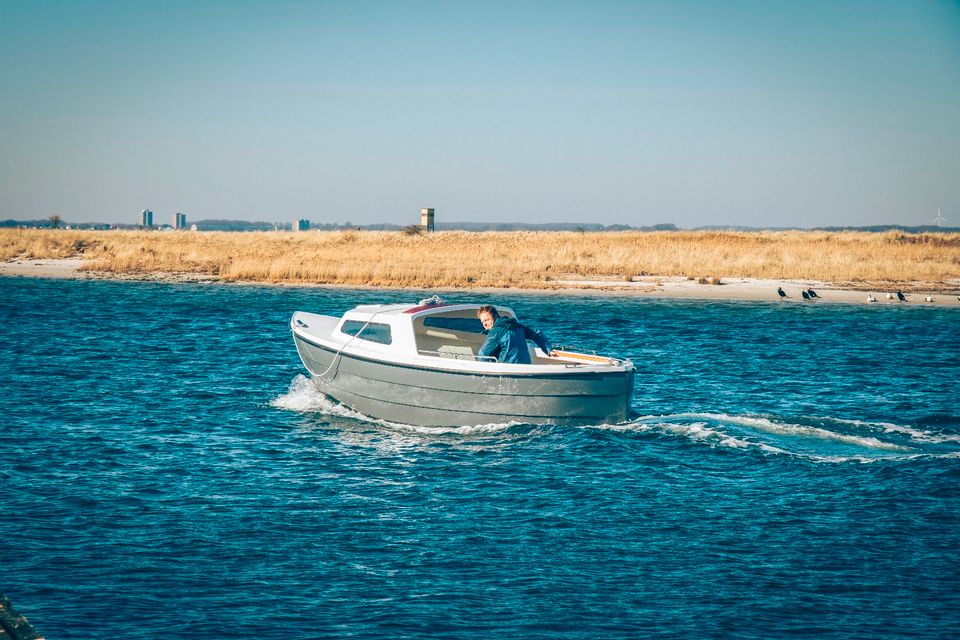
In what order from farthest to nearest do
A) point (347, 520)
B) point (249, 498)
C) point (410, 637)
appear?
point (249, 498) < point (347, 520) < point (410, 637)

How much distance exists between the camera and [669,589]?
1066 centimetres

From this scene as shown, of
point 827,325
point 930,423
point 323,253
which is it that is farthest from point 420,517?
point 323,253

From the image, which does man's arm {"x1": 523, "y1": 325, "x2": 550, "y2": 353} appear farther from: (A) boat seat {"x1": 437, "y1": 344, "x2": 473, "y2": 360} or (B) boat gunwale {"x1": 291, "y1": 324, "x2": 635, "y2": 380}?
(A) boat seat {"x1": 437, "y1": 344, "x2": 473, "y2": 360}

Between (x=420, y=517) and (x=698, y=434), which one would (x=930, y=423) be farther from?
(x=420, y=517)

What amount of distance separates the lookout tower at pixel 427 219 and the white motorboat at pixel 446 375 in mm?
73078

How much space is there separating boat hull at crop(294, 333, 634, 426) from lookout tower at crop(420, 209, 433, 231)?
7493cm

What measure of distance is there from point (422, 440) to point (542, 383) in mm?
2352

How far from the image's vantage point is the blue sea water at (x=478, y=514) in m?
9.99

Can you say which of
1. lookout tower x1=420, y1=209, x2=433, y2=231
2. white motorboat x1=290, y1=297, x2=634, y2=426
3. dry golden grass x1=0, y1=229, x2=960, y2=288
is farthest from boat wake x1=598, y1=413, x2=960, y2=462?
lookout tower x1=420, y1=209, x2=433, y2=231

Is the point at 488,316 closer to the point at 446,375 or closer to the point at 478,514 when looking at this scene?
the point at 446,375

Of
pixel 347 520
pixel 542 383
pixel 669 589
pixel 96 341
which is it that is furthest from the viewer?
pixel 96 341

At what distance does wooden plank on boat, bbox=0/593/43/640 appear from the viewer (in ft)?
24.8

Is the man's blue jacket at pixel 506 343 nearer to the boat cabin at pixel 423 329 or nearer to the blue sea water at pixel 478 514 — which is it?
the boat cabin at pixel 423 329

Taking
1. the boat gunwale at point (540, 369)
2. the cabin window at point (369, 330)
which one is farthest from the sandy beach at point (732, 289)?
the boat gunwale at point (540, 369)
